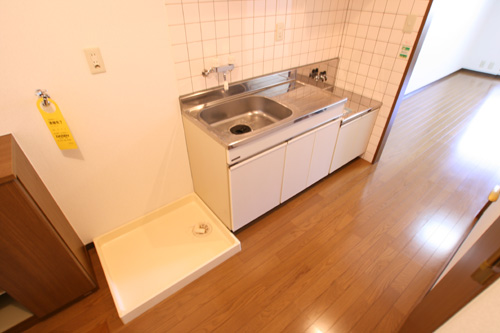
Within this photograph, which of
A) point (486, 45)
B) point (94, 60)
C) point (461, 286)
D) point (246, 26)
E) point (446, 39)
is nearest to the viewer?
point (461, 286)

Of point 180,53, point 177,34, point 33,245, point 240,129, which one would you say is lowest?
point 33,245

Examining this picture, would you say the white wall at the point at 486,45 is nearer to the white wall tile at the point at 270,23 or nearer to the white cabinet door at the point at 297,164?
the white wall tile at the point at 270,23

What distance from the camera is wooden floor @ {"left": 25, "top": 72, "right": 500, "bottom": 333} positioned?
145 centimetres

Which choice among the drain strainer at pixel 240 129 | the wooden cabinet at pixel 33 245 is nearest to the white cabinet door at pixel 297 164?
the drain strainer at pixel 240 129

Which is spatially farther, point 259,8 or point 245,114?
point 245,114

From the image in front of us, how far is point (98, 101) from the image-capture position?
4.66ft

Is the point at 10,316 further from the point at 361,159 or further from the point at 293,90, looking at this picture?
the point at 361,159

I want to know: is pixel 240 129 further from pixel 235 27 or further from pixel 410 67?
pixel 410 67

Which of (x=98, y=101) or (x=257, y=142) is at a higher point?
(x=98, y=101)

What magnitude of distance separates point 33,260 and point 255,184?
4.13ft

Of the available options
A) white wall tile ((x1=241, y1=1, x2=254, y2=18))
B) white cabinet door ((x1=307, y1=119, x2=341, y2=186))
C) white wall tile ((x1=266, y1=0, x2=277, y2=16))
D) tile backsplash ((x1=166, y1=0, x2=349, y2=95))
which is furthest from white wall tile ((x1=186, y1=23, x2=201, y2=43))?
white cabinet door ((x1=307, y1=119, x2=341, y2=186))

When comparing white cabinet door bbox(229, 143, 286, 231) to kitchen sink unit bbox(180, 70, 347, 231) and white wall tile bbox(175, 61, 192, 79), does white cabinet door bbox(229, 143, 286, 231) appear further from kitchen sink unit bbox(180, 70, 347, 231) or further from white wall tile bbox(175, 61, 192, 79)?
white wall tile bbox(175, 61, 192, 79)

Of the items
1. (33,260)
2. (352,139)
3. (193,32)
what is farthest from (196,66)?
(352,139)

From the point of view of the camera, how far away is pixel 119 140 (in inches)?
62.9
